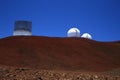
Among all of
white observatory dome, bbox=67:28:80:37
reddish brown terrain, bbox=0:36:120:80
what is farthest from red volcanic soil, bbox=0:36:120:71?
white observatory dome, bbox=67:28:80:37

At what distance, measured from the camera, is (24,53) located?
21.8m

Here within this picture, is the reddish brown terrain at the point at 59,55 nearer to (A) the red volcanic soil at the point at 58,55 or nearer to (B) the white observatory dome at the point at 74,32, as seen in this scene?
(A) the red volcanic soil at the point at 58,55

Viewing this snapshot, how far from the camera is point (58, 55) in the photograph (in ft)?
73.5

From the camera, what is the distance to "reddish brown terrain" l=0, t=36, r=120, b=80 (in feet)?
61.6

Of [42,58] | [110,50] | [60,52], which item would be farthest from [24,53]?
[110,50]

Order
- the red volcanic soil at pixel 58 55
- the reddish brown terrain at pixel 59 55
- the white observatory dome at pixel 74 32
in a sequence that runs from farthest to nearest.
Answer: the white observatory dome at pixel 74 32, the red volcanic soil at pixel 58 55, the reddish brown terrain at pixel 59 55

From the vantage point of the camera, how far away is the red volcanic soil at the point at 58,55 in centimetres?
1931

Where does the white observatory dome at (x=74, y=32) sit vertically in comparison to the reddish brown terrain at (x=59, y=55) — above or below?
above

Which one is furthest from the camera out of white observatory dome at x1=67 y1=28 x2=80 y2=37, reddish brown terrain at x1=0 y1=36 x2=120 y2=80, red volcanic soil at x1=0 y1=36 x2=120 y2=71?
white observatory dome at x1=67 y1=28 x2=80 y2=37

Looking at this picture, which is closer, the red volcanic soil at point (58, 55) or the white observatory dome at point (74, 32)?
the red volcanic soil at point (58, 55)

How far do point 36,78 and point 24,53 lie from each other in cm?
1256

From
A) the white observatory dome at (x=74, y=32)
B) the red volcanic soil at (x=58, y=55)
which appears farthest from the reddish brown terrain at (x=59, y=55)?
the white observatory dome at (x=74, y=32)

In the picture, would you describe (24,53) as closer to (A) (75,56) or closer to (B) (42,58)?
(B) (42,58)

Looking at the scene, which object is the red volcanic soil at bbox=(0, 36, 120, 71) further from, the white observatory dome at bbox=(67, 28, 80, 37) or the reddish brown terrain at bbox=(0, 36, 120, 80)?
the white observatory dome at bbox=(67, 28, 80, 37)
